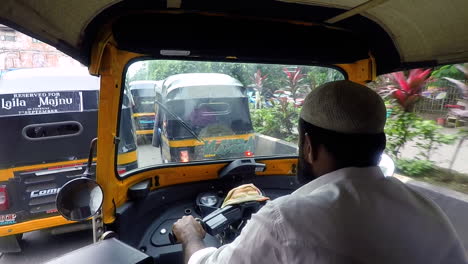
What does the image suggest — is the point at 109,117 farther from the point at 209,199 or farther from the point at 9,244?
the point at 9,244

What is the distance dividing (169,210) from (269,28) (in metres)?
1.45

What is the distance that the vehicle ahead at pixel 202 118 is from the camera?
2.23m

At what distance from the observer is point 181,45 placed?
171 cm

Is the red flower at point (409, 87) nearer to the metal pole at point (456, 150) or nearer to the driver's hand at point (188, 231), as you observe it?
the metal pole at point (456, 150)

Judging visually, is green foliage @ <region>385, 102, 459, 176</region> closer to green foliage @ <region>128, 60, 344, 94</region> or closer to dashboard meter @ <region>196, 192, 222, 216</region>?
green foliage @ <region>128, 60, 344, 94</region>

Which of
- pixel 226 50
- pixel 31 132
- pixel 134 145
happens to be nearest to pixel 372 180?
pixel 226 50

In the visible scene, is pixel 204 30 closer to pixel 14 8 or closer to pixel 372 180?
pixel 14 8

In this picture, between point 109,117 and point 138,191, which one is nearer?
point 109,117

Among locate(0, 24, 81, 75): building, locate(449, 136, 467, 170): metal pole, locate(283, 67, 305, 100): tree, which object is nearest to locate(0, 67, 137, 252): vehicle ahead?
locate(283, 67, 305, 100): tree

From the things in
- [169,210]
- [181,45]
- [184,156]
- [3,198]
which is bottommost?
[3,198]

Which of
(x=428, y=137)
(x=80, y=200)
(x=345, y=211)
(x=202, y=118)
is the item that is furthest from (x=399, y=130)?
(x=80, y=200)

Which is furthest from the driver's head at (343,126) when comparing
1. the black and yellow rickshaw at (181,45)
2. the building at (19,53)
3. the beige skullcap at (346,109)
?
the building at (19,53)

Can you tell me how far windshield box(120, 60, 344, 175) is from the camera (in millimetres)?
2156

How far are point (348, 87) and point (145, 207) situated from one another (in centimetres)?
159
